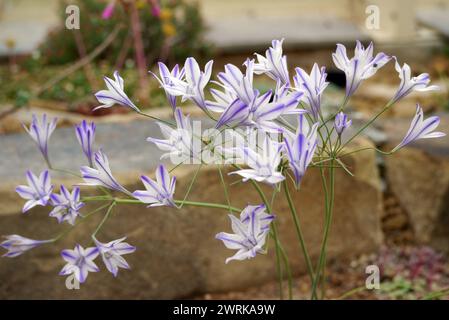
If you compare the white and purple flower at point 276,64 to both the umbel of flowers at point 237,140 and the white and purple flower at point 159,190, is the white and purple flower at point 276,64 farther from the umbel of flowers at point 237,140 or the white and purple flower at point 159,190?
the white and purple flower at point 159,190

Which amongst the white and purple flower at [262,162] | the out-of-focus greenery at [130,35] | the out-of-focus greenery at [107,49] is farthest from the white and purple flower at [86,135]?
the out-of-focus greenery at [130,35]

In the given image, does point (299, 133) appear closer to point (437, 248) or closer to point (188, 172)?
point (188, 172)

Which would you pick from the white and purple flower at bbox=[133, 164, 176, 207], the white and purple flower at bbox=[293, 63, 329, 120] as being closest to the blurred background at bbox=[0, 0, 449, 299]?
the white and purple flower at bbox=[133, 164, 176, 207]

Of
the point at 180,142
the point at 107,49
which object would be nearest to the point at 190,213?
the point at 180,142

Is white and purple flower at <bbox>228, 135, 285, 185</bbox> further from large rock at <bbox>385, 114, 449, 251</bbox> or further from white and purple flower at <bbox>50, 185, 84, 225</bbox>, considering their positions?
large rock at <bbox>385, 114, 449, 251</bbox>

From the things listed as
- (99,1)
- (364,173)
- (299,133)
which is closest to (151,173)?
(364,173)

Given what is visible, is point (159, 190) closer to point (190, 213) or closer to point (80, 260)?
point (80, 260)
